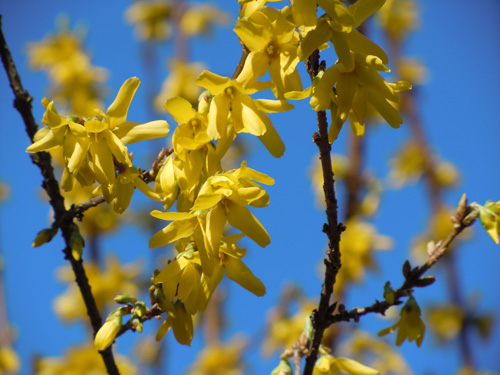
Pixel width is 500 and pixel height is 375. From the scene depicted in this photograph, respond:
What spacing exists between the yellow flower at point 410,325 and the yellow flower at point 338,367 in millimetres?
121

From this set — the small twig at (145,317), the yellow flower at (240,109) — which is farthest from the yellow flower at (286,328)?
the yellow flower at (240,109)

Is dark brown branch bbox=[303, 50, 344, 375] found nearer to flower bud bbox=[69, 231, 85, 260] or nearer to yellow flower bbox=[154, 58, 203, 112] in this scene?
flower bud bbox=[69, 231, 85, 260]

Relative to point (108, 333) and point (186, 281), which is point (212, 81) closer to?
point (186, 281)

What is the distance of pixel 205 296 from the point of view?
1.22 meters

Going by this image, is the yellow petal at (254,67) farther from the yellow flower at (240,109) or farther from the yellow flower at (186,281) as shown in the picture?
the yellow flower at (186,281)

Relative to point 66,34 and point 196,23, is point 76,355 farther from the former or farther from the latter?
point 196,23

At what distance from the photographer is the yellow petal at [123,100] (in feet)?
4.15

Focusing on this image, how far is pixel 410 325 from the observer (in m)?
1.49

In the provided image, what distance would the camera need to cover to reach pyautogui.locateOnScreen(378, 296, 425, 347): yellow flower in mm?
1468

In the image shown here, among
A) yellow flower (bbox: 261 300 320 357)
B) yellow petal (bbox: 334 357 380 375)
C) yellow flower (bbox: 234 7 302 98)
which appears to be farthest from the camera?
yellow flower (bbox: 261 300 320 357)

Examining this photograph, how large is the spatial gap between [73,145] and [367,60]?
74 centimetres

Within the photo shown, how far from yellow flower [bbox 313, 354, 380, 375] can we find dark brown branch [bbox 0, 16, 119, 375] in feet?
2.16

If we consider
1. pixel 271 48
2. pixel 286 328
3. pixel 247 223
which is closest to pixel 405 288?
pixel 247 223

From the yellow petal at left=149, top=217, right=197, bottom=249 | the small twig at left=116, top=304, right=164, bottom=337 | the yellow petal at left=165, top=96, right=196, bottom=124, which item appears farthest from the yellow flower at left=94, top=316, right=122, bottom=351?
the yellow petal at left=165, top=96, right=196, bottom=124
